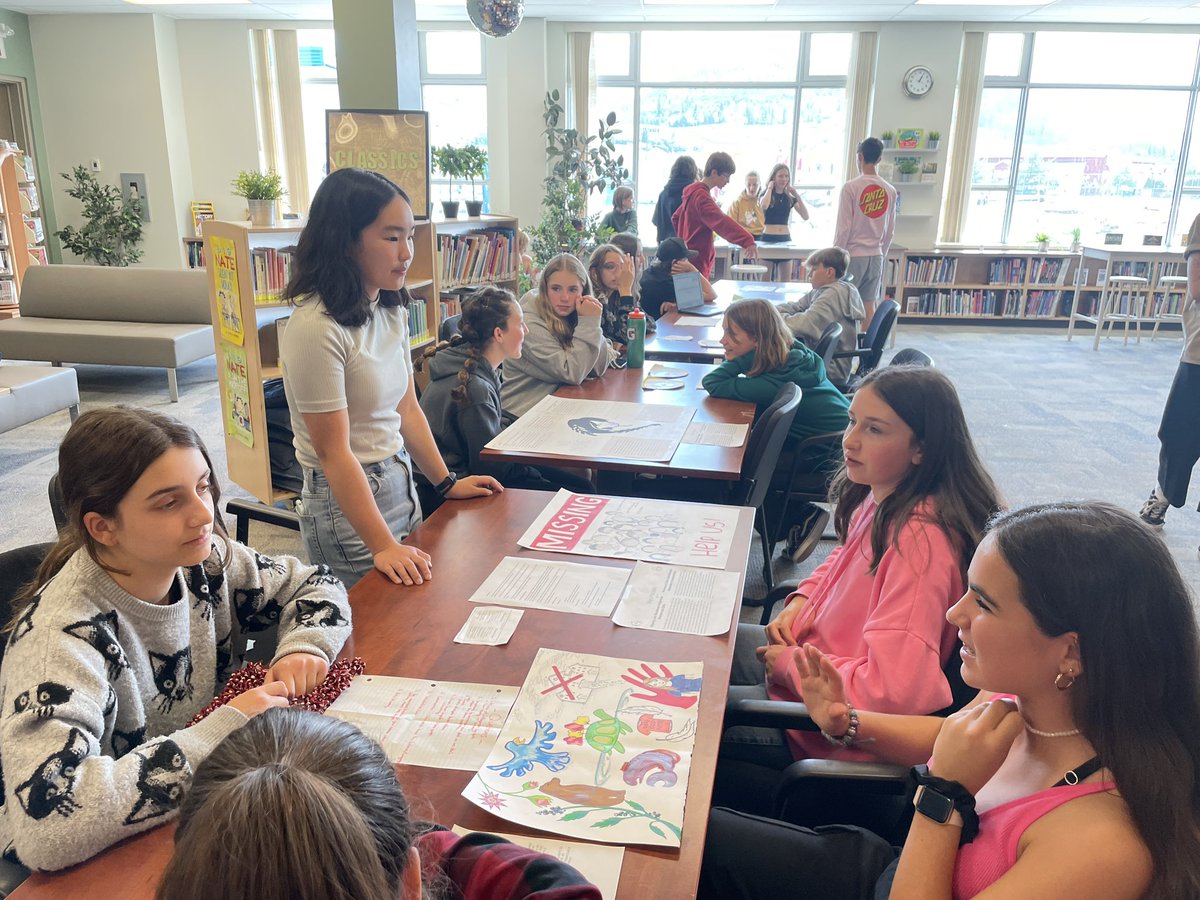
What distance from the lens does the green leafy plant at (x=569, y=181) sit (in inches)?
302

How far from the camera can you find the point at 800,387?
2.97m

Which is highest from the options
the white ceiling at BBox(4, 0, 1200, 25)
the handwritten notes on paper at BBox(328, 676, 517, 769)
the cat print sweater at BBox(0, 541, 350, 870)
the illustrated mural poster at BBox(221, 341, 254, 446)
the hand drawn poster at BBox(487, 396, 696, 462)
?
the white ceiling at BBox(4, 0, 1200, 25)

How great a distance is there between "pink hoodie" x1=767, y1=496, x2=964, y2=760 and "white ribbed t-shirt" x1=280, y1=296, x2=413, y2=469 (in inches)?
38.5

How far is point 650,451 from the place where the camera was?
7.67 feet

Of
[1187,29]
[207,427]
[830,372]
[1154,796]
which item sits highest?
[1187,29]

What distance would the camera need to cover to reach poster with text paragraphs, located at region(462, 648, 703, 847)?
97 centimetres

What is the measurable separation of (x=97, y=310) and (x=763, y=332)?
5.39 meters

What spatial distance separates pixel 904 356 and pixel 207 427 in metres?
4.22

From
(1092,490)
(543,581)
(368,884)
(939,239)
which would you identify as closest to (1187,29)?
(939,239)

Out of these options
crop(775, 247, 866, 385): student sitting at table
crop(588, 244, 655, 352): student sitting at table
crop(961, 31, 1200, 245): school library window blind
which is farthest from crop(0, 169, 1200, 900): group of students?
crop(961, 31, 1200, 245): school library window blind

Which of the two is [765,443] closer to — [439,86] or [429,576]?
[429,576]

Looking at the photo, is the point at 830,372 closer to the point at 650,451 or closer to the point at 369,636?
→ the point at 650,451

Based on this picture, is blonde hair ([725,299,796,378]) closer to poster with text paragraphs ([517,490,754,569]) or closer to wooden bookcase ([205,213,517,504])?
poster with text paragraphs ([517,490,754,569])

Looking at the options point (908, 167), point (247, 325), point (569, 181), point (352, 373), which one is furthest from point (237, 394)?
point (908, 167)
